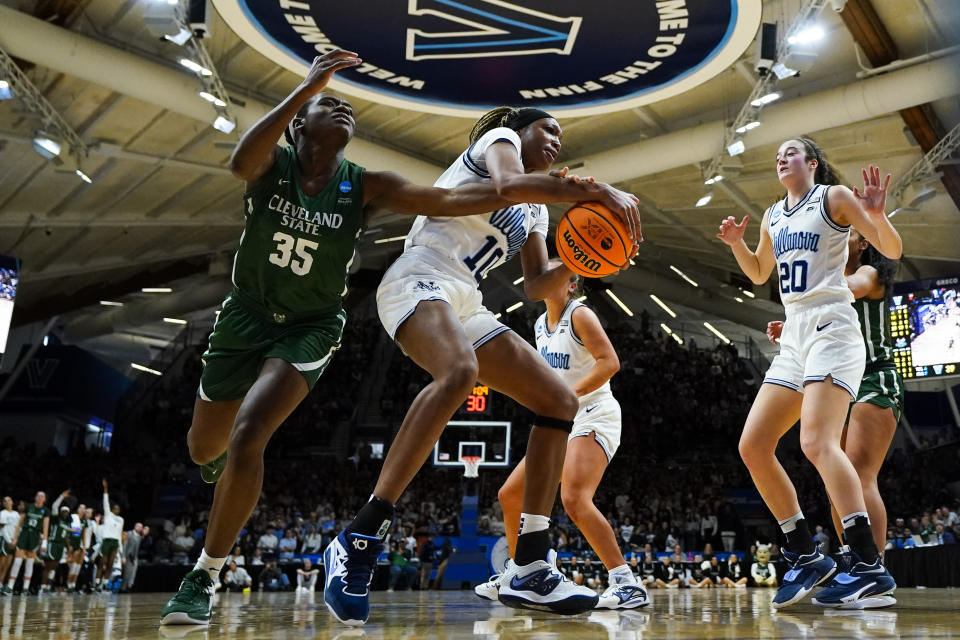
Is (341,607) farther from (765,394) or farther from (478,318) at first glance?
(765,394)

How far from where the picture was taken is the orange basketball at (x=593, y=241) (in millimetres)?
3201

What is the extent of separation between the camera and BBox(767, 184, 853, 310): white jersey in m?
3.92

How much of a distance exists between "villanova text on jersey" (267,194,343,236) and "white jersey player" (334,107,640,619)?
0.32 m

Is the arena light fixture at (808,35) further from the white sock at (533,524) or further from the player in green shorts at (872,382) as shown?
the white sock at (533,524)

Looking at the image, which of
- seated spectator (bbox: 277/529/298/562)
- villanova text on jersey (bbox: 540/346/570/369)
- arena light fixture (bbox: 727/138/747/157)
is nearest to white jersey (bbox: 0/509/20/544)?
seated spectator (bbox: 277/529/298/562)

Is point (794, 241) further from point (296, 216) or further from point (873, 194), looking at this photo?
point (296, 216)

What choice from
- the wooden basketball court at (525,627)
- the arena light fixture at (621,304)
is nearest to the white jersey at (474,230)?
the wooden basketball court at (525,627)

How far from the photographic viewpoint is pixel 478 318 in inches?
132

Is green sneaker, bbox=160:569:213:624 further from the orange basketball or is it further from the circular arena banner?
the circular arena banner

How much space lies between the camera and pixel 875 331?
453 centimetres

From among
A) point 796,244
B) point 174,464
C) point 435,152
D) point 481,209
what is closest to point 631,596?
point 796,244

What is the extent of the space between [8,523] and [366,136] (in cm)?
840

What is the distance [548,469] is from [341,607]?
999 millimetres

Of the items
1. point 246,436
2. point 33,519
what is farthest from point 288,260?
point 33,519
